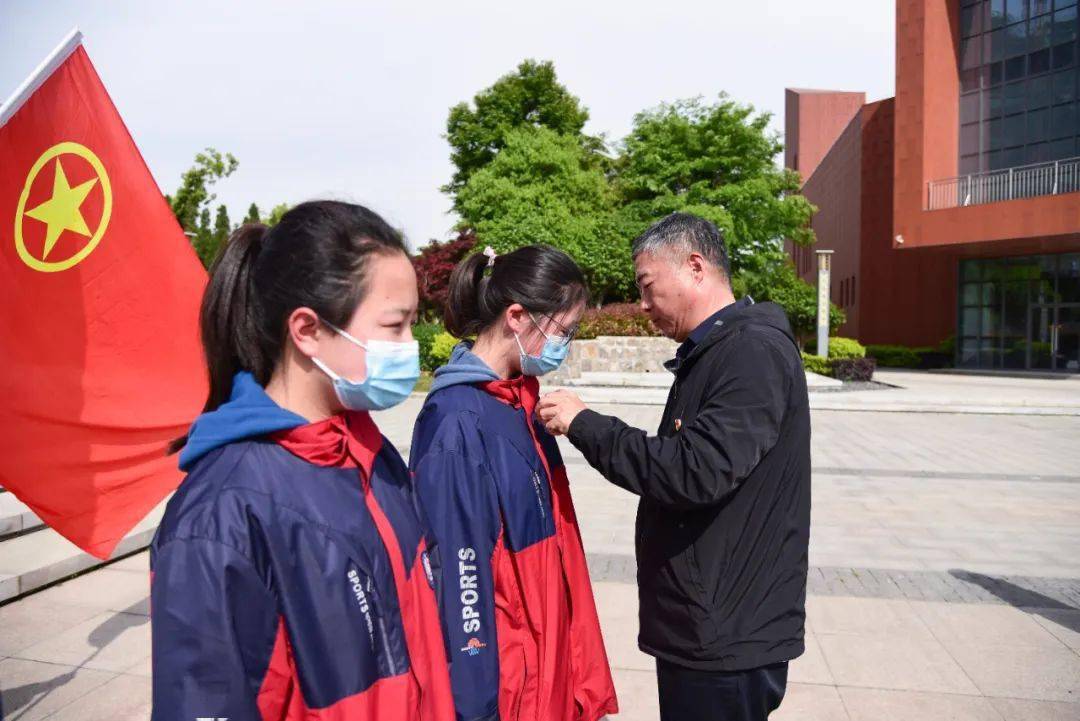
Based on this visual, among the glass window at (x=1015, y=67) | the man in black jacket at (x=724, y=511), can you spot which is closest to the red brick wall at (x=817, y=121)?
the glass window at (x=1015, y=67)

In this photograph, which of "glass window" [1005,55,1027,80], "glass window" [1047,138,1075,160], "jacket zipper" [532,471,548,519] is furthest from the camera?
"glass window" [1005,55,1027,80]

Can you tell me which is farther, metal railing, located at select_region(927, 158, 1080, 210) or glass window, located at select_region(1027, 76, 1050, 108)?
glass window, located at select_region(1027, 76, 1050, 108)

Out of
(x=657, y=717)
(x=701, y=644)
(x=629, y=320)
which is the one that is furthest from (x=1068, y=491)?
(x=629, y=320)

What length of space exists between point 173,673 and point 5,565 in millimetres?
4889

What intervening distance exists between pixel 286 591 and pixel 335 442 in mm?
277

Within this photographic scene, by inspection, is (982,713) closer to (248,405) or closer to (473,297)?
(473,297)

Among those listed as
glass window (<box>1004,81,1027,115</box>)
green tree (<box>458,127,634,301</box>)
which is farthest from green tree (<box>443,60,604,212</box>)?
glass window (<box>1004,81,1027,115</box>)

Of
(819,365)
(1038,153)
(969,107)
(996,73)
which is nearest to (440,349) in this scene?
(819,365)

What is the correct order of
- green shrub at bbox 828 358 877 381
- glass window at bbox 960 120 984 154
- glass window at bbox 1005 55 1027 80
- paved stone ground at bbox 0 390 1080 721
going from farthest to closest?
glass window at bbox 960 120 984 154, glass window at bbox 1005 55 1027 80, green shrub at bbox 828 358 877 381, paved stone ground at bbox 0 390 1080 721

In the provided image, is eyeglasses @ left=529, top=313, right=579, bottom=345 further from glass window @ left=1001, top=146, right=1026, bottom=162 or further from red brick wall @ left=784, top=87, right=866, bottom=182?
red brick wall @ left=784, top=87, right=866, bottom=182

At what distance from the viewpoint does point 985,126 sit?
90.9 ft

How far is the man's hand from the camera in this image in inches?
91.1

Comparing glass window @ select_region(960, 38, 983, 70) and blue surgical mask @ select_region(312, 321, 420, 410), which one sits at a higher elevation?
glass window @ select_region(960, 38, 983, 70)

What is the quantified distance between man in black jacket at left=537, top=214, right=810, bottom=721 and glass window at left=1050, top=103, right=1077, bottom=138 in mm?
29230
